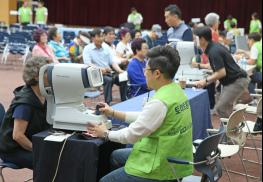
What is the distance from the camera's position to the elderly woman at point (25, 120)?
3.25 meters

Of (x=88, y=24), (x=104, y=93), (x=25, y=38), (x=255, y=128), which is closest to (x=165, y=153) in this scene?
(x=255, y=128)

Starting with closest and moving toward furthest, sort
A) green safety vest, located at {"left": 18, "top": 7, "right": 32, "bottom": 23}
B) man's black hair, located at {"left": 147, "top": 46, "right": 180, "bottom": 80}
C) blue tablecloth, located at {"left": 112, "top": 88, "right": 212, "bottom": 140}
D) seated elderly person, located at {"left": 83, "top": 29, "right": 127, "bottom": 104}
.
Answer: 1. man's black hair, located at {"left": 147, "top": 46, "right": 180, "bottom": 80}
2. blue tablecloth, located at {"left": 112, "top": 88, "right": 212, "bottom": 140}
3. seated elderly person, located at {"left": 83, "top": 29, "right": 127, "bottom": 104}
4. green safety vest, located at {"left": 18, "top": 7, "right": 32, "bottom": 23}

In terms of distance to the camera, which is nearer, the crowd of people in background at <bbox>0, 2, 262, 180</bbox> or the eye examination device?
the crowd of people in background at <bbox>0, 2, 262, 180</bbox>

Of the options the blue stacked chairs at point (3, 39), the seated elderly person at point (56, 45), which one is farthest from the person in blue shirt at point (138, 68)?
the blue stacked chairs at point (3, 39)

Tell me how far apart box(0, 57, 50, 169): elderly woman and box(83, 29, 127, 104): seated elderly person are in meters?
3.72

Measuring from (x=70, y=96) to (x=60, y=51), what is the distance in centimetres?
549

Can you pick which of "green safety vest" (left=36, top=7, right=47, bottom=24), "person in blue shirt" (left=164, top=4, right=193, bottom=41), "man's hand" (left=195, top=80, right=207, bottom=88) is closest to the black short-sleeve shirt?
"man's hand" (left=195, top=80, right=207, bottom=88)

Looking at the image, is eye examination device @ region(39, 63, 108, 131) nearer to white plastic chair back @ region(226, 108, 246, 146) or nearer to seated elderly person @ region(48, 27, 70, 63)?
white plastic chair back @ region(226, 108, 246, 146)

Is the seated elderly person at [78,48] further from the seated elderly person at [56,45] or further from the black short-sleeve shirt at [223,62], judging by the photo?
the black short-sleeve shirt at [223,62]

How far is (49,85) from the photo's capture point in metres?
3.05

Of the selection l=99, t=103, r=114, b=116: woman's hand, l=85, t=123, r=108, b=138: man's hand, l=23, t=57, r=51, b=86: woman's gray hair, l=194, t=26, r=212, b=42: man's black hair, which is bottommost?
l=85, t=123, r=108, b=138: man's hand

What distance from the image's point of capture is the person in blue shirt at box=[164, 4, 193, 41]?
6012mm

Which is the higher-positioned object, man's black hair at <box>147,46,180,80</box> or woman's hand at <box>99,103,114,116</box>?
man's black hair at <box>147,46,180,80</box>

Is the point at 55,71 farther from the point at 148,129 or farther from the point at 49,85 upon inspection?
the point at 148,129
